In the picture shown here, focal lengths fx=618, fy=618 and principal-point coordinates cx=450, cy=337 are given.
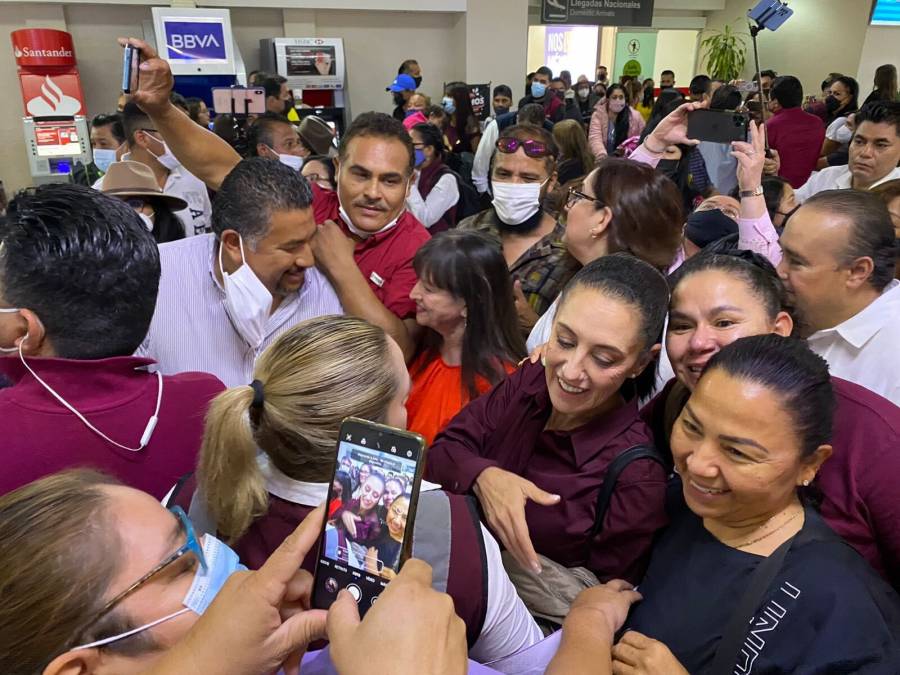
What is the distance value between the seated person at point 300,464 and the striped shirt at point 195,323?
0.80 m

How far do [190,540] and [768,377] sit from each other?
3.35ft

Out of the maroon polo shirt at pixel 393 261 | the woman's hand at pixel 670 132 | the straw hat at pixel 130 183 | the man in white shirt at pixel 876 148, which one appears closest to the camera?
the maroon polo shirt at pixel 393 261

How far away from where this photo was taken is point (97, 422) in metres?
1.25

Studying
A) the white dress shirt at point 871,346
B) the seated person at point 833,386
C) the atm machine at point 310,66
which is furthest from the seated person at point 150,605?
the atm machine at point 310,66

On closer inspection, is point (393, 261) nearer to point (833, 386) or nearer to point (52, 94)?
point (833, 386)

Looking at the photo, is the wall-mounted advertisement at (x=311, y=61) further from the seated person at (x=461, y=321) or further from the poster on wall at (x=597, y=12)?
the seated person at (x=461, y=321)

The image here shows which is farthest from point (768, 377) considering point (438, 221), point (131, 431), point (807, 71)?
point (807, 71)

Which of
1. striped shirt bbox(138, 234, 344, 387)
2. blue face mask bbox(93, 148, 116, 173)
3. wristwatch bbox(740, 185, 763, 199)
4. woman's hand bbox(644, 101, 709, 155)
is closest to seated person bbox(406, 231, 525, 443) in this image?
striped shirt bbox(138, 234, 344, 387)

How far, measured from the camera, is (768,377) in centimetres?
113

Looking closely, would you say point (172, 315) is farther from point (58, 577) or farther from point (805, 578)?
point (805, 578)

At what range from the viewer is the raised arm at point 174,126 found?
2.16 m

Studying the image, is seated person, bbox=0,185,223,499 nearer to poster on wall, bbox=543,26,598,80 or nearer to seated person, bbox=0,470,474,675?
seated person, bbox=0,470,474,675

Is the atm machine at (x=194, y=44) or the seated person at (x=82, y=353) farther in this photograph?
the atm machine at (x=194, y=44)

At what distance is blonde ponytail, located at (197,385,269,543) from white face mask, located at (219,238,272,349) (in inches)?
32.1
